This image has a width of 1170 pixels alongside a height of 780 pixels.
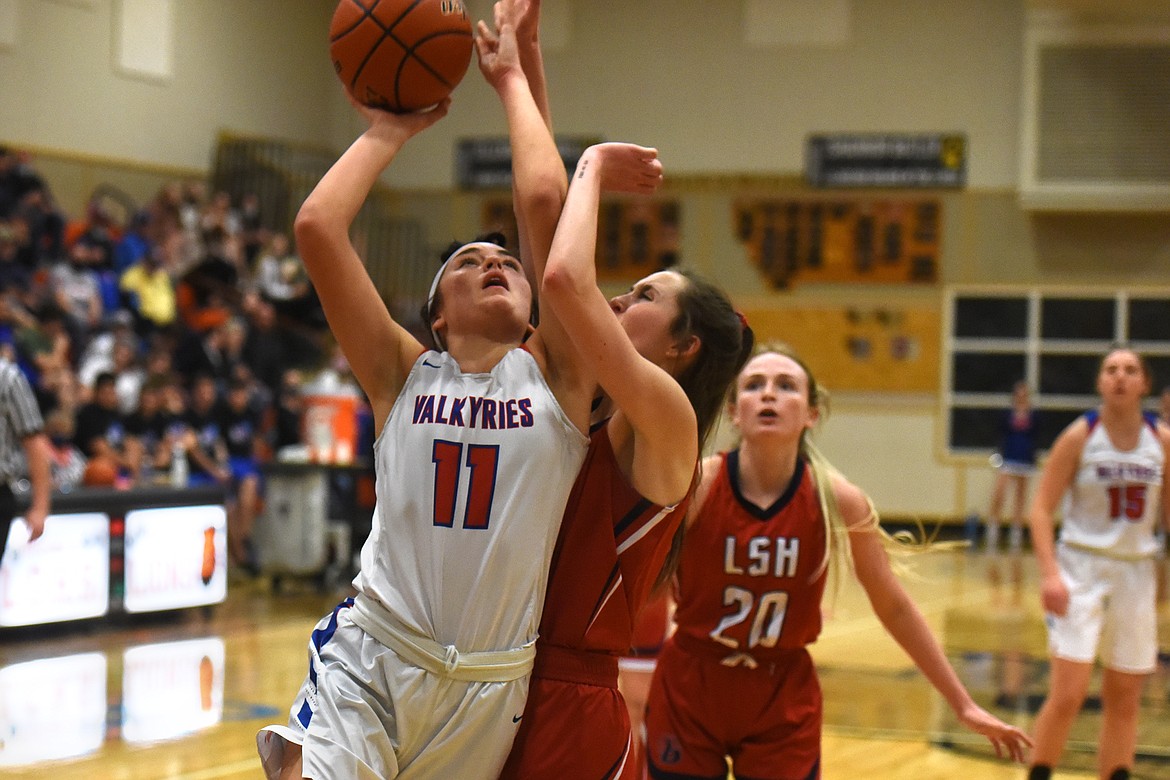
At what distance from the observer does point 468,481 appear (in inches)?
87.6

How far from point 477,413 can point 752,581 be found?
1.33 metres

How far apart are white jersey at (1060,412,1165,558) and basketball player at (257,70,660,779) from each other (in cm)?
342

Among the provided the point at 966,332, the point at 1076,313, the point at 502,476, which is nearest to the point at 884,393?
the point at 966,332

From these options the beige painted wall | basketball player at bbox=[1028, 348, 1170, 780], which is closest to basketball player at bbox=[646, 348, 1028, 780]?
basketball player at bbox=[1028, 348, 1170, 780]

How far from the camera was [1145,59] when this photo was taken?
15.2m

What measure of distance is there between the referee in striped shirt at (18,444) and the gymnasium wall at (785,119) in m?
8.19

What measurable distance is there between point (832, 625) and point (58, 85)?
9381mm

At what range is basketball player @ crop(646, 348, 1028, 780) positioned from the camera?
328cm

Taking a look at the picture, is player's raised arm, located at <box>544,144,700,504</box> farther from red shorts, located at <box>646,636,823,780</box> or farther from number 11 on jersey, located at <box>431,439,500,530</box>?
red shorts, located at <box>646,636,823,780</box>

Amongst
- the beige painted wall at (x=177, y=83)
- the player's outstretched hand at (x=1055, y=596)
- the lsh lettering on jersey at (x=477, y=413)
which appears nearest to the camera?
the lsh lettering on jersey at (x=477, y=413)

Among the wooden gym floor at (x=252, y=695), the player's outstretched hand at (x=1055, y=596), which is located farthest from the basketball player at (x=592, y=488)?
the player's outstretched hand at (x=1055, y=596)

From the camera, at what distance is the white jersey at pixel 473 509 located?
219 cm

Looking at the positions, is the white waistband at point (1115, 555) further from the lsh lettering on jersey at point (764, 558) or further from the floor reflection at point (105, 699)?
the floor reflection at point (105, 699)

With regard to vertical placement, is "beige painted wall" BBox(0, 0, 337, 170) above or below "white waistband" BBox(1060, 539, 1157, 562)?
above
